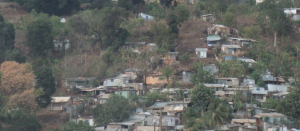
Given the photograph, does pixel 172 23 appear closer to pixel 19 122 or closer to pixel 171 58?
pixel 171 58

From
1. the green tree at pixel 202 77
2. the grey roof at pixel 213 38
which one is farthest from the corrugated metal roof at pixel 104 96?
the grey roof at pixel 213 38

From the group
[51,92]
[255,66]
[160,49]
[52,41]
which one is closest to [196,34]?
[160,49]

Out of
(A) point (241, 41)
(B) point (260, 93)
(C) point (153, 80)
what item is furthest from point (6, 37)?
(B) point (260, 93)

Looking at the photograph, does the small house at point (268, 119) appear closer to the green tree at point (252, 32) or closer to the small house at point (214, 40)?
the green tree at point (252, 32)

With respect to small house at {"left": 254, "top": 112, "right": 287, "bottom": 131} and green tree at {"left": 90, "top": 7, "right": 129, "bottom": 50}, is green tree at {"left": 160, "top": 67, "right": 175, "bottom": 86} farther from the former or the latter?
small house at {"left": 254, "top": 112, "right": 287, "bottom": 131}

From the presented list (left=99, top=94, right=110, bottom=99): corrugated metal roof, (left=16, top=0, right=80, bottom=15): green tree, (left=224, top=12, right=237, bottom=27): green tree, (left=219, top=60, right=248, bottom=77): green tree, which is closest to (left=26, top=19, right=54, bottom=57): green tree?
(left=99, top=94, right=110, bottom=99): corrugated metal roof

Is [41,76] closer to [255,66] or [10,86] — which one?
[10,86]
